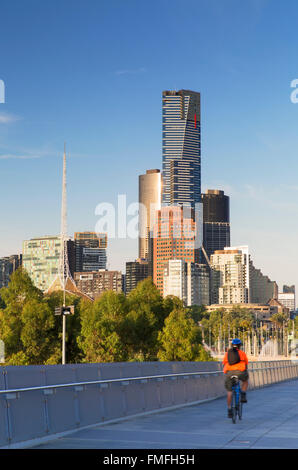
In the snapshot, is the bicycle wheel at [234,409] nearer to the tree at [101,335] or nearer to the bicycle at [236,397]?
the bicycle at [236,397]

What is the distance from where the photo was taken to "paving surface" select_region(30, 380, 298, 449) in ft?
52.6

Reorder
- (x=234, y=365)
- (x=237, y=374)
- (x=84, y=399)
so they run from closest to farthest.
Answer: (x=84, y=399)
(x=237, y=374)
(x=234, y=365)

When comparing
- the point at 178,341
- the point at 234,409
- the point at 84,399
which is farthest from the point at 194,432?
the point at 178,341

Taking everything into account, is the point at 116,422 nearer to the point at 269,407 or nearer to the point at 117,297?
the point at 269,407

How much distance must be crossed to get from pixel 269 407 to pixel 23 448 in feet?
45.8

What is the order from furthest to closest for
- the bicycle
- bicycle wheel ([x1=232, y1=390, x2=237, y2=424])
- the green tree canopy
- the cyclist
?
the green tree canopy → the cyclist → the bicycle → bicycle wheel ([x1=232, y1=390, x2=237, y2=424])

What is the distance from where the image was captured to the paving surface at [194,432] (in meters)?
16.0

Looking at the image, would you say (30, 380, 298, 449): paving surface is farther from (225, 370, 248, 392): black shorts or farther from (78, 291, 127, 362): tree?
(78, 291, 127, 362): tree

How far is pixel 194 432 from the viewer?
60.9 feet

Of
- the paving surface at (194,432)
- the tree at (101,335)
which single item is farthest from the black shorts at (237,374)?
the tree at (101,335)

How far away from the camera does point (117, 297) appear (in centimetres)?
10575

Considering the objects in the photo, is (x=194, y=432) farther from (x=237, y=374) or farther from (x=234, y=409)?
(x=237, y=374)

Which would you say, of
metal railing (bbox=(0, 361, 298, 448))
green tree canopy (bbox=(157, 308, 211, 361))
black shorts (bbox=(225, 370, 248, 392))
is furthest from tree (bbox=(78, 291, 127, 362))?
black shorts (bbox=(225, 370, 248, 392))
